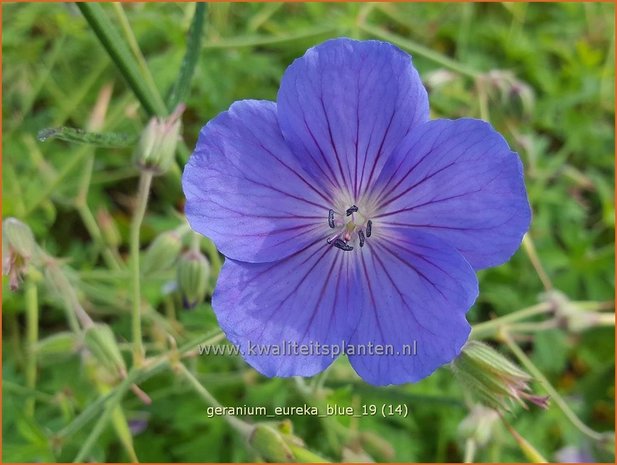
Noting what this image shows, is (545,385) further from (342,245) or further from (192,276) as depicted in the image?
(192,276)

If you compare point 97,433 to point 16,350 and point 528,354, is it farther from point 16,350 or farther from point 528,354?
point 528,354

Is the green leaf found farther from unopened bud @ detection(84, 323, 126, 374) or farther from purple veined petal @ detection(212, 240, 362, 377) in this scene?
unopened bud @ detection(84, 323, 126, 374)

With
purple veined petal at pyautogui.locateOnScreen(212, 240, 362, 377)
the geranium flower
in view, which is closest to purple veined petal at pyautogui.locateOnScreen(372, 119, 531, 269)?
the geranium flower

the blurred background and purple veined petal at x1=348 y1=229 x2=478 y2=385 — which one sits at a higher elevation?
the blurred background

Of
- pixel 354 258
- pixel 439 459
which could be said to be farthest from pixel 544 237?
pixel 354 258

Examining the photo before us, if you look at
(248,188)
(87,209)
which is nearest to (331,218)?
(248,188)

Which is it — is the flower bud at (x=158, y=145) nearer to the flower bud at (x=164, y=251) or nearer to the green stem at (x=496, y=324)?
the flower bud at (x=164, y=251)
